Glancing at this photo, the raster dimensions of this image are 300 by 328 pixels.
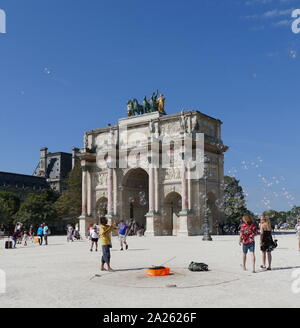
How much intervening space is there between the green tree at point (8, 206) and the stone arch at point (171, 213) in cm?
2733

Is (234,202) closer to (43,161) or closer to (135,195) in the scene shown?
(135,195)

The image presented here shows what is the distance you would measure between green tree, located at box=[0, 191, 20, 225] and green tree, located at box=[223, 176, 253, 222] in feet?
105

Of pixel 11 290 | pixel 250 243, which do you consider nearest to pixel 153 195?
pixel 250 243

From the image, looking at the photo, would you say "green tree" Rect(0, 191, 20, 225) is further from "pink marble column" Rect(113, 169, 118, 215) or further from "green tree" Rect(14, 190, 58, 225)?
"pink marble column" Rect(113, 169, 118, 215)

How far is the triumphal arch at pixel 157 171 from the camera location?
46562 mm

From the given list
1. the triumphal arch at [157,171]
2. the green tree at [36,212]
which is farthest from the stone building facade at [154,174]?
the green tree at [36,212]

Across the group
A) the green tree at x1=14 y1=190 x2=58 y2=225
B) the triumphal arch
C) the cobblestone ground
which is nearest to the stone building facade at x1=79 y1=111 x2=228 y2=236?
the triumphal arch

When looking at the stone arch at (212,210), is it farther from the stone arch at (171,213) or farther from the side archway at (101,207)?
the side archway at (101,207)

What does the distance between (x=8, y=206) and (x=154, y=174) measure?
3836 centimetres
